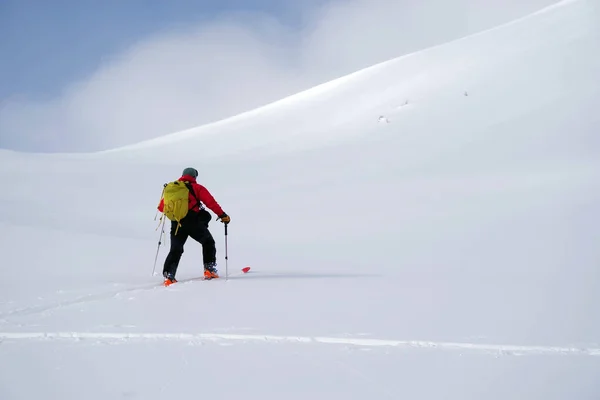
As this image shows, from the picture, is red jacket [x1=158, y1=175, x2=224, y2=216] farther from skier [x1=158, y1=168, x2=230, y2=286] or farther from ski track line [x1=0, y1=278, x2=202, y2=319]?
ski track line [x1=0, y1=278, x2=202, y2=319]

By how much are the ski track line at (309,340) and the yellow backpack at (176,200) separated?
119 inches

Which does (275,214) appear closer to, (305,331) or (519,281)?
(519,281)

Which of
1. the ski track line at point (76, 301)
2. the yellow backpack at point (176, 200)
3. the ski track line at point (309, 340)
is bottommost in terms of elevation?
the ski track line at point (309, 340)

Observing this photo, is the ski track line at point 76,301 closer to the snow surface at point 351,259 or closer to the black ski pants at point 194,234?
the snow surface at point 351,259

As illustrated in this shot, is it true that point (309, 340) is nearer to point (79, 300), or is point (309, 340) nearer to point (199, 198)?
point (79, 300)

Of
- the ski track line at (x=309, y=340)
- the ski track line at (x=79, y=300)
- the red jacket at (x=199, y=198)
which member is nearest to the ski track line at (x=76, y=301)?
the ski track line at (x=79, y=300)

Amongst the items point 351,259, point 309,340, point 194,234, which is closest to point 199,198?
point 194,234

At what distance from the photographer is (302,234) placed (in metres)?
10.5

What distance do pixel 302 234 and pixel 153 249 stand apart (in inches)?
119

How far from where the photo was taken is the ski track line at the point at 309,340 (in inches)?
124

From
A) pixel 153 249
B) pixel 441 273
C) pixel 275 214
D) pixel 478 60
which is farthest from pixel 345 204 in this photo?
pixel 478 60

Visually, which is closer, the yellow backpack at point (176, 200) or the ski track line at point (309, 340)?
the ski track line at point (309, 340)

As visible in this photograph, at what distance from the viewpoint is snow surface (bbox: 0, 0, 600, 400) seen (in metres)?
2.85

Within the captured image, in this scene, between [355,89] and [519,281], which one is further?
[355,89]
